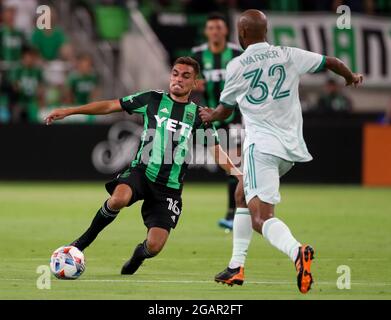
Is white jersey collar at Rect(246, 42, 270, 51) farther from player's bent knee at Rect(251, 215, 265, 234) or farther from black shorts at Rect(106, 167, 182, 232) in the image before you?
black shorts at Rect(106, 167, 182, 232)

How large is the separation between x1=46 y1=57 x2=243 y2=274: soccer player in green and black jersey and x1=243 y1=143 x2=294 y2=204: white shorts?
32.8 inches

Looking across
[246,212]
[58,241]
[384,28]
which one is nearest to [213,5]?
[384,28]

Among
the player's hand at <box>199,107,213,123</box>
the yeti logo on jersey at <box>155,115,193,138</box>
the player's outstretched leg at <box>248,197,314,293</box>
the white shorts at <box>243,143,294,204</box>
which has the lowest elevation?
the player's outstretched leg at <box>248,197,314,293</box>

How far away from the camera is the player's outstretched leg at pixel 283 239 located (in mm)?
7711

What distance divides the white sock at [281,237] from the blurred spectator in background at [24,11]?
15.6 metres

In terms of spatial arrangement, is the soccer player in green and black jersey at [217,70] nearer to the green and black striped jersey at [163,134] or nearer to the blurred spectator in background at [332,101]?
the green and black striped jersey at [163,134]

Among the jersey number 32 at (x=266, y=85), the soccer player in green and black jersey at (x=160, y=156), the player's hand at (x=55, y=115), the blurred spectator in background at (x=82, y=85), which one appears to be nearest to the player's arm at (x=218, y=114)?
the jersey number 32 at (x=266, y=85)

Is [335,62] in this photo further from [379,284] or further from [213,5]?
[213,5]

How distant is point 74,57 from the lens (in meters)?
22.4

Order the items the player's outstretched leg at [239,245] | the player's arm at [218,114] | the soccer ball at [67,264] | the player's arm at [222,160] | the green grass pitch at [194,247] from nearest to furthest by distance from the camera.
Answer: the green grass pitch at [194,247] → the player's arm at [218,114] → the player's outstretched leg at [239,245] → the soccer ball at [67,264] → the player's arm at [222,160]

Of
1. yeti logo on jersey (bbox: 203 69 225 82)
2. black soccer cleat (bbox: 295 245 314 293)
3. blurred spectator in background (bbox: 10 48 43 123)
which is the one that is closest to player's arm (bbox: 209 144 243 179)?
black soccer cleat (bbox: 295 245 314 293)

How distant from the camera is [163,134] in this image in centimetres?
945

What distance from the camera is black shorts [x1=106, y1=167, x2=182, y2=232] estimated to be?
30.4 feet

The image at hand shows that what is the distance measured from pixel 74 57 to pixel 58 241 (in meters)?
11.2
